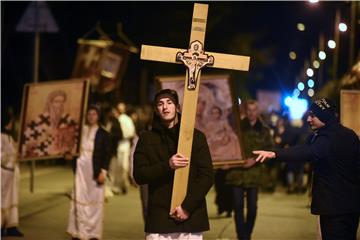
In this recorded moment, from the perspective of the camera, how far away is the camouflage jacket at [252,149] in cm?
945

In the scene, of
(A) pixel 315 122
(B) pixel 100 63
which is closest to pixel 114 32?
(B) pixel 100 63

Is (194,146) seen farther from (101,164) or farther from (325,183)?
(101,164)

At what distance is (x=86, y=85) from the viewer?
10180mm

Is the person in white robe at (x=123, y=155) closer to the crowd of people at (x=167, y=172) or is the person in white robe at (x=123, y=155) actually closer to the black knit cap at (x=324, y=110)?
the crowd of people at (x=167, y=172)

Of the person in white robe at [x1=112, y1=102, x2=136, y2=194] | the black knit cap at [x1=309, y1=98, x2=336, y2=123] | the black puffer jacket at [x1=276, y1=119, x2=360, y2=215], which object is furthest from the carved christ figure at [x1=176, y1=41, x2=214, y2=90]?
the person in white robe at [x1=112, y1=102, x2=136, y2=194]

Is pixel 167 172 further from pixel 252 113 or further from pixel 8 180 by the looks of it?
pixel 8 180

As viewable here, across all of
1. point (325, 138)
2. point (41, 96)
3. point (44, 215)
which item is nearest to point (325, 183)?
point (325, 138)

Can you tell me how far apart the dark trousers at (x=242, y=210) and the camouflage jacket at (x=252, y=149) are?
4.2 inches

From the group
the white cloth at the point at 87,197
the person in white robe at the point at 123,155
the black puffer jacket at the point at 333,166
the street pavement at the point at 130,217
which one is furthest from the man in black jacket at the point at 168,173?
the person in white robe at the point at 123,155

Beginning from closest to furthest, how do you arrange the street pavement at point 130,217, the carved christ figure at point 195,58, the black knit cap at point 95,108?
the carved christ figure at point 195,58, the black knit cap at point 95,108, the street pavement at point 130,217

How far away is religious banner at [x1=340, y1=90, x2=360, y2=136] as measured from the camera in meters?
8.50

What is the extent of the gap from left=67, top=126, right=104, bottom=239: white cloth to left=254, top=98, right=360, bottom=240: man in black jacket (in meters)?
4.33

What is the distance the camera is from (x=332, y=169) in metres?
6.36

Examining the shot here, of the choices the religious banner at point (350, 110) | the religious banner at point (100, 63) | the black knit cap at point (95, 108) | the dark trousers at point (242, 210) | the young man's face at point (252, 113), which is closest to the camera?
the religious banner at point (350, 110)
